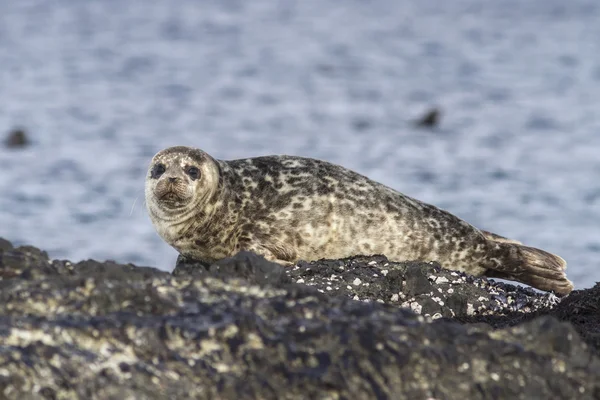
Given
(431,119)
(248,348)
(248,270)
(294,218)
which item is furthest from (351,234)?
(431,119)

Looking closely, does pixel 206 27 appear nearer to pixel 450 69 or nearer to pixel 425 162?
pixel 450 69

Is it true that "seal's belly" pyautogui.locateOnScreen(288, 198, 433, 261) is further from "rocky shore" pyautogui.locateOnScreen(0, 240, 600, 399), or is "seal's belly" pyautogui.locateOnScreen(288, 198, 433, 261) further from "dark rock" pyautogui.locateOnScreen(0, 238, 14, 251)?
"rocky shore" pyautogui.locateOnScreen(0, 240, 600, 399)

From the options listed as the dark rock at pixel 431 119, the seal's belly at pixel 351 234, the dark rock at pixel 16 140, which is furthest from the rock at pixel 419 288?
the dark rock at pixel 431 119

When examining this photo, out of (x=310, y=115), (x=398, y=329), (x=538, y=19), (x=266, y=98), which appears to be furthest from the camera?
(x=538, y=19)

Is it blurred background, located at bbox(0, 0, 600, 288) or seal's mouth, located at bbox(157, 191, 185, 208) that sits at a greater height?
blurred background, located at bbox(0, 0, 600, 288)

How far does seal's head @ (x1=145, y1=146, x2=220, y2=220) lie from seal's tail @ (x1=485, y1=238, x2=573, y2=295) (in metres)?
2.35

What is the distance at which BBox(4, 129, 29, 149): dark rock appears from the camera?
2844 cm

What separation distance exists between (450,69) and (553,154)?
1614 cm

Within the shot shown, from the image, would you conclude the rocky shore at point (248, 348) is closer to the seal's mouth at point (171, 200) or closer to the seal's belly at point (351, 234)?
the seal's mouth at point (171, 200)

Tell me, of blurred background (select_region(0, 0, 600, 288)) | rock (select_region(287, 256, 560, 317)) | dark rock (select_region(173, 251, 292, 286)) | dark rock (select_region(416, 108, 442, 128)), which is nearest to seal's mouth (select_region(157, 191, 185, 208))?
rock (select_region(287, 256, 560, 317))

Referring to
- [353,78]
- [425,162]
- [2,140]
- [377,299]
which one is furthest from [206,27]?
[377,299]

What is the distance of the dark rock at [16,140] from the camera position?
93.3 ft

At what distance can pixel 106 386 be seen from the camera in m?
4.38

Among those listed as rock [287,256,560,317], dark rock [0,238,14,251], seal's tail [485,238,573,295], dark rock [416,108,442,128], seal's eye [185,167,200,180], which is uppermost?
dark rock [416,108,442,128]
